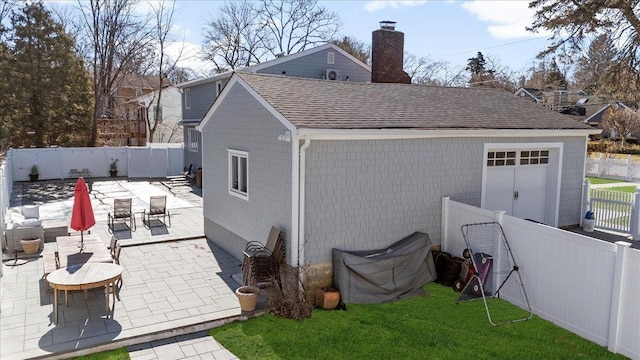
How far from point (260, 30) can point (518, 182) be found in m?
32.4

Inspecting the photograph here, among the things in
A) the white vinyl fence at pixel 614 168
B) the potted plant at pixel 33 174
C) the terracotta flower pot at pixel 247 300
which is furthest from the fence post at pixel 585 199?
the potted plant at pixel 33 174

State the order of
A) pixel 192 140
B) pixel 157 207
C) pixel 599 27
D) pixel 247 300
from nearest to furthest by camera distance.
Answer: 1. pixel 247 300
2. pixel 157 207
3. pixel 599 27
4. pixel 192 140

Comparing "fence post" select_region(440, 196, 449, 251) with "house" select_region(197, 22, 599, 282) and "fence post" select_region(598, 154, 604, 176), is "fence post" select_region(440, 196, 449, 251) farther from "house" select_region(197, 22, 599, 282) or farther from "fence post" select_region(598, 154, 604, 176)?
"fence post" select_region(598, 154, 604, 176)

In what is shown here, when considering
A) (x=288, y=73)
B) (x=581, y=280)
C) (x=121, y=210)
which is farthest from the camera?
(x=288, y=73)

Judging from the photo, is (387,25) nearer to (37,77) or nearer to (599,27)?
(599,27)

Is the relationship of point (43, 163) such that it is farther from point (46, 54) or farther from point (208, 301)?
point (208, 301)

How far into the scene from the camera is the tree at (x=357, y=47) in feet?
135

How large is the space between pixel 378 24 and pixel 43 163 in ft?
63.5

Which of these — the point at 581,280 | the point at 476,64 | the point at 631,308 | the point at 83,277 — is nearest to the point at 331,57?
the point at 83,277

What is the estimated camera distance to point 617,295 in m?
6.50

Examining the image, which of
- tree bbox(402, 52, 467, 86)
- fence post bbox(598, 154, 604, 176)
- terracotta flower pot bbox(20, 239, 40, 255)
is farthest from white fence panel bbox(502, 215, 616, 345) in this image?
tree bbox(402, 52, 467, 86)

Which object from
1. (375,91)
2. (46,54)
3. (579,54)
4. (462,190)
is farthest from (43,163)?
(579,54)

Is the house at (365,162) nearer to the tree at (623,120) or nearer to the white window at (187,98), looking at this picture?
the white window at (187,98)

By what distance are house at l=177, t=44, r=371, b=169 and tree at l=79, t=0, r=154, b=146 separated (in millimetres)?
7175
